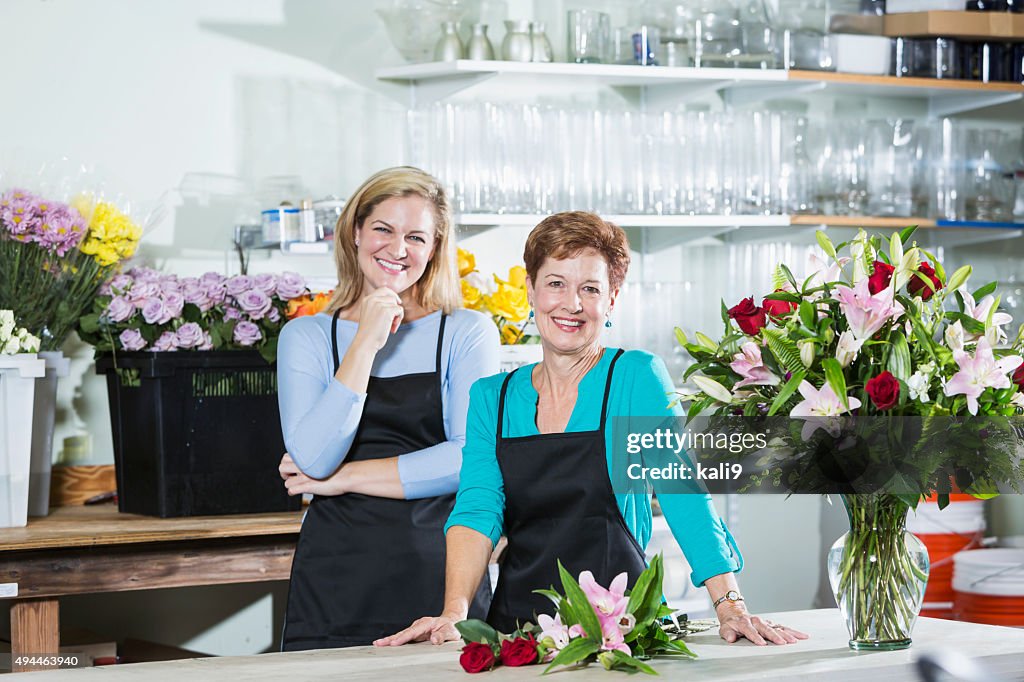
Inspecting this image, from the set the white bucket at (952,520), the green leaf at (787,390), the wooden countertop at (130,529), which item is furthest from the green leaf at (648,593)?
the white bucket at (952,520)

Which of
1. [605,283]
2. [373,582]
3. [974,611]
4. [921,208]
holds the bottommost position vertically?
[974,611]

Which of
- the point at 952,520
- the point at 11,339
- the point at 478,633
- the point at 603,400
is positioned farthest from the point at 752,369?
the point at 952,520

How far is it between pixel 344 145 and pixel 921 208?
1.91m

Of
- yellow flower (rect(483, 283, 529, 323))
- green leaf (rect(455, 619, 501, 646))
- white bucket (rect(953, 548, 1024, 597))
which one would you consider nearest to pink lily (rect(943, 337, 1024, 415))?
green leaf (rect(455, 619, 501, 646))

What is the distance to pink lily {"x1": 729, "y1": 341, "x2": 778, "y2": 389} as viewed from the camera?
5.55 feet

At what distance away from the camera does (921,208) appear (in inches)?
168

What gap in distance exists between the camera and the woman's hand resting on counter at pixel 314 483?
2336 millimetres

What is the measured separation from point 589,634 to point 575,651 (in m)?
0.03

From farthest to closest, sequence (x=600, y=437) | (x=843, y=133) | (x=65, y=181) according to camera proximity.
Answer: (x=843, y=133) < (x=65, y=181) < (x=600, y=437)

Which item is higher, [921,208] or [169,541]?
[921,208]

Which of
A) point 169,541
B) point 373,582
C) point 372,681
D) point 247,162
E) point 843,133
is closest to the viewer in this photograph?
point 372,681

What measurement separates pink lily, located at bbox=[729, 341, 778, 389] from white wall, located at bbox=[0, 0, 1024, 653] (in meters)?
2.07

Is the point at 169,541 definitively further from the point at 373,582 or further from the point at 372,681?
the point at 372,681

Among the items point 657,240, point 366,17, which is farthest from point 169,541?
point 657,240
